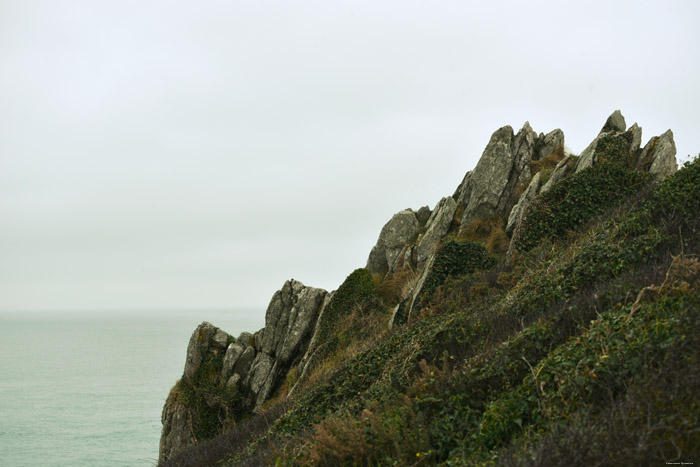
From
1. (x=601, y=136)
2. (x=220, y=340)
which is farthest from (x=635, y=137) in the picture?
(x=220, y=340)

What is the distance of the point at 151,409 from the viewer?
58.4 m

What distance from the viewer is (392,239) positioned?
87.4 ft

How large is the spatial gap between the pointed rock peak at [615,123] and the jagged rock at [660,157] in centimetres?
360

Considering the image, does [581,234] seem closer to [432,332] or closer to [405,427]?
[432,332]

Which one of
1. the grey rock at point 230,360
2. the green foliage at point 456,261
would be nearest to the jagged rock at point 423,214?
the green foliage at point 456,261

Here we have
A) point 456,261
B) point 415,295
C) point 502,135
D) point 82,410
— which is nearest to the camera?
point 415,295

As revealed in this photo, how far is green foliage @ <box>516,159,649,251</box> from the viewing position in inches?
675

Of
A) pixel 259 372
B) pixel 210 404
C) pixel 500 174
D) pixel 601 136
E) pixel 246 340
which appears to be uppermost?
pixel 601 136

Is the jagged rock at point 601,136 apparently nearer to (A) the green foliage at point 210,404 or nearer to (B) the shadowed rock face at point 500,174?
(B) the shadowed rock face at point 500,174

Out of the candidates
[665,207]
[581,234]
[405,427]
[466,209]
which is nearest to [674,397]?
[405,427]

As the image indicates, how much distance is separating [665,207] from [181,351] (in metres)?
128

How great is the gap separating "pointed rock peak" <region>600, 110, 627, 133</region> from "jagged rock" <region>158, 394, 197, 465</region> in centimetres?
2404

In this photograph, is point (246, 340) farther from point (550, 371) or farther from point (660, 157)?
point (660, 157)

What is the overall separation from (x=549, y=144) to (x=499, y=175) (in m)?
3.85
